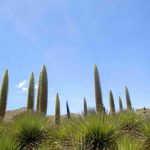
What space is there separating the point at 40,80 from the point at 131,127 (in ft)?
35.1

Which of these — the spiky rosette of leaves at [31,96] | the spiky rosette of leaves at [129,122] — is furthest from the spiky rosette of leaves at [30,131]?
the spiky rosette of leaves at [31,96]

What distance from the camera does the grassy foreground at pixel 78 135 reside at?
7.29 m

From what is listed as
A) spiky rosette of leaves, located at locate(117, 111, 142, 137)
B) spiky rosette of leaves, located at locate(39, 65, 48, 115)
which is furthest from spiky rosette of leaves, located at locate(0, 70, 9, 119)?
spiky rosette of leaves, located at locate(117, 111, 142, 137)

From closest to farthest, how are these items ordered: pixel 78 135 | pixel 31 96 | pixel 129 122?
pixel 78 135, pixel 129 122, pixel 31 96

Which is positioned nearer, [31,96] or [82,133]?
[82,133]

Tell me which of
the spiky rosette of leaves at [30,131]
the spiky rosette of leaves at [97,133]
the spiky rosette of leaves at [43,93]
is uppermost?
the spiky rosette of leaves at [43,93]

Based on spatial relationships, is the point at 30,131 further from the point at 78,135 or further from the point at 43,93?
the point at 43,93

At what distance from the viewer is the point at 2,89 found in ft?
62.1

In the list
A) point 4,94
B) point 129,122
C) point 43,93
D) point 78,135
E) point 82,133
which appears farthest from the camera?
point 4,94

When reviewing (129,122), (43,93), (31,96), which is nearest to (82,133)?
(129,122)

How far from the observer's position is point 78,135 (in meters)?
7.62

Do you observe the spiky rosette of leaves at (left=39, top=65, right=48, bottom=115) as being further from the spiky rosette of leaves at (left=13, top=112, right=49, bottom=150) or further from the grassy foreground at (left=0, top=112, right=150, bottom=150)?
the spiky rosette of leaves at (left=13, top=112, right=49, bottom=150)

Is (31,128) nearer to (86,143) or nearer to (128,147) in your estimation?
(86,143)

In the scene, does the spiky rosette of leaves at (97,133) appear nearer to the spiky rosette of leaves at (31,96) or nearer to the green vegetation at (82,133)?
the green vegetation at (82,133)
